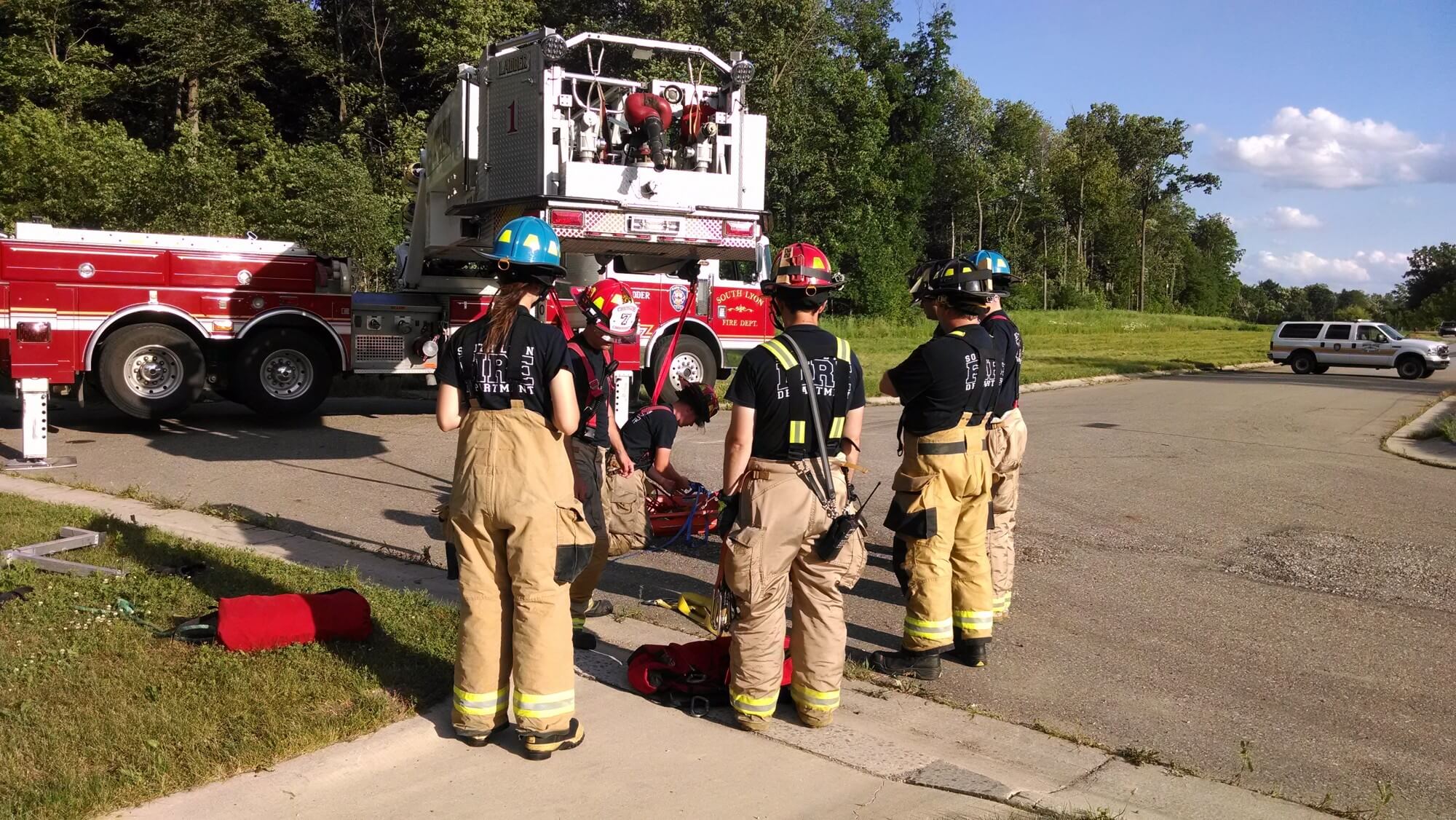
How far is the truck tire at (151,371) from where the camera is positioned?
1120cm

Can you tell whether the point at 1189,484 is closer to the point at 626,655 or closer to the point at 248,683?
the point at 626,655

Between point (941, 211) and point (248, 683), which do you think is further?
point (941, 211)

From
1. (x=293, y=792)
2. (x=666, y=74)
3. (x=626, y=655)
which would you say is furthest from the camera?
(x=666, y=74)

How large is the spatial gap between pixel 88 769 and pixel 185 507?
490 cm

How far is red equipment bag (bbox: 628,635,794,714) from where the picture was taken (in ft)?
15.1

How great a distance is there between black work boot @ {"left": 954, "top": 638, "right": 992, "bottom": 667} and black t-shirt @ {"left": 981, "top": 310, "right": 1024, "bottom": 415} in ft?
4.15

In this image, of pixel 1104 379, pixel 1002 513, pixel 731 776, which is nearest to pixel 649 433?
pixel 1002 513

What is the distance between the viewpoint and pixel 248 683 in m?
4.45

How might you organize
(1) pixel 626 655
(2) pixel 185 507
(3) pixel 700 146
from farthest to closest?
(3) pixel 700 146, (2) pixel 185 507, (1) pixel 626 655

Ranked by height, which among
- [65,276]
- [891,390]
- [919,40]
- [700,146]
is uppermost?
[919,40]

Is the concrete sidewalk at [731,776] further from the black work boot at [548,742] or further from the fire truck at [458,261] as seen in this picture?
the fire truck at [458,261]

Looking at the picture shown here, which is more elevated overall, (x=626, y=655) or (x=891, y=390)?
(x=891, y=390)

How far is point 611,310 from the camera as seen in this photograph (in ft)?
17.6

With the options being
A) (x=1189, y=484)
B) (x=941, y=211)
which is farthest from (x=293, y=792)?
(x=941, y=211)
